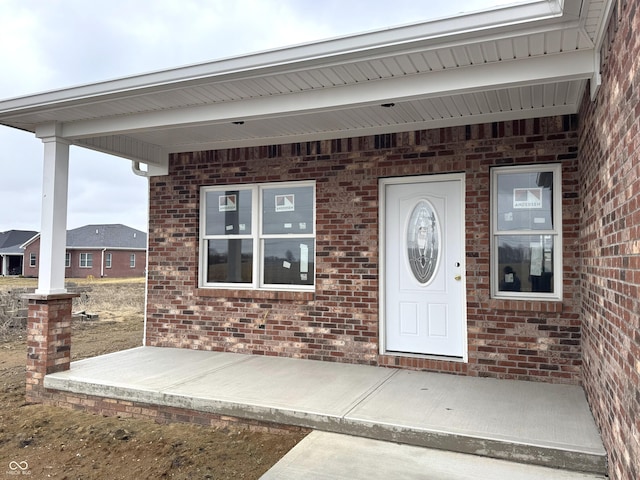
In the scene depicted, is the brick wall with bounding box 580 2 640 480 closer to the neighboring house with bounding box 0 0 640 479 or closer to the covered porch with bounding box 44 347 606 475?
the neighboring house with bounding box 0 0 640 479

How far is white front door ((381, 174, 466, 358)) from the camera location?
5.54 metres

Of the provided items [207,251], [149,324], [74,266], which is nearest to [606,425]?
[207,251]

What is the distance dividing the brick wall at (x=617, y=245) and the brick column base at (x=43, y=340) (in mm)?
5105

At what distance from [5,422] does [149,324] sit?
2445 mm

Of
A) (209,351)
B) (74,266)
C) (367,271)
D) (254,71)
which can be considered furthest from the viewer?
(74,266)

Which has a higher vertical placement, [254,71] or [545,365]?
[254,71]

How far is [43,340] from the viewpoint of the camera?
17.5ft

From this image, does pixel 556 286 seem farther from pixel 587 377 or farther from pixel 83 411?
pixel 83 411

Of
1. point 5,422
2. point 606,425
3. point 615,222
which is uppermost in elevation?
point 615,222

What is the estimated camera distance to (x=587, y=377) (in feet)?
14.4

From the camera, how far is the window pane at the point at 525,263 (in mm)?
5176

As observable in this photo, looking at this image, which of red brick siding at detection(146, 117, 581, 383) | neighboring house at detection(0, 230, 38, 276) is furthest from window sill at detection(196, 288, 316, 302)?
neighboring house at detection(0, 230, 38, 276)

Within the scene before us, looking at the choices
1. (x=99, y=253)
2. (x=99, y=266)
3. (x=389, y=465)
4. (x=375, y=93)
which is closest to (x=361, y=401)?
(x=389, y=465)

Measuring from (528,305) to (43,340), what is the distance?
524cm
